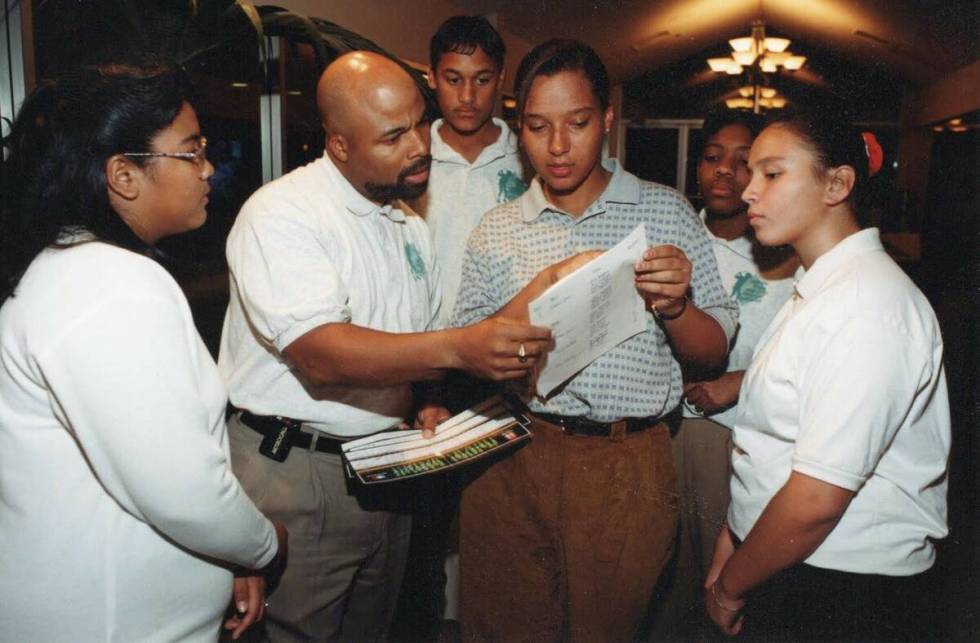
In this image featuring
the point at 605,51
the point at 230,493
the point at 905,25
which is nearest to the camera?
the point at 230,493

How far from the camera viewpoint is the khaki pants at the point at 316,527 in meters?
1.71

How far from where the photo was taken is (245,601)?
1.42 metres

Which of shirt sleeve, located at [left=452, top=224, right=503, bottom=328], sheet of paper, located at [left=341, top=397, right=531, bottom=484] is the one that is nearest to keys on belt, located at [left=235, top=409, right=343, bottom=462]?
sheet of paper, located at [left=341, top=397, right=531, bottom=484]

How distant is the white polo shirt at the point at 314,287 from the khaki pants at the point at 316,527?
115 millimetres

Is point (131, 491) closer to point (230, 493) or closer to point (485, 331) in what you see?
point (230, 493)

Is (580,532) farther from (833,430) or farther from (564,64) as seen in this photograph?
(564,64)

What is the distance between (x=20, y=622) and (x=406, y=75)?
1294mm

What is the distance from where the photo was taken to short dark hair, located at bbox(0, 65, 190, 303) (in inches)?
41.3

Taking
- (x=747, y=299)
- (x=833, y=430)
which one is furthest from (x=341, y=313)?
(x=747, y=299)

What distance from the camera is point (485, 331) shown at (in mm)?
1369

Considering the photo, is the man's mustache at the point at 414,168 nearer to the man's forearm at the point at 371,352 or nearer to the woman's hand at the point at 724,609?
the man's forearm at the point at 371,352

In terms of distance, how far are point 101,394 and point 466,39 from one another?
71.1 inches

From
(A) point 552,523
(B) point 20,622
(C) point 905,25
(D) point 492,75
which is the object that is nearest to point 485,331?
(A) point 552,523

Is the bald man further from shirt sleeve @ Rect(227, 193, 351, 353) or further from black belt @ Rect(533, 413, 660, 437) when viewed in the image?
black belt @ Rect(533, 413, 660, 437)
